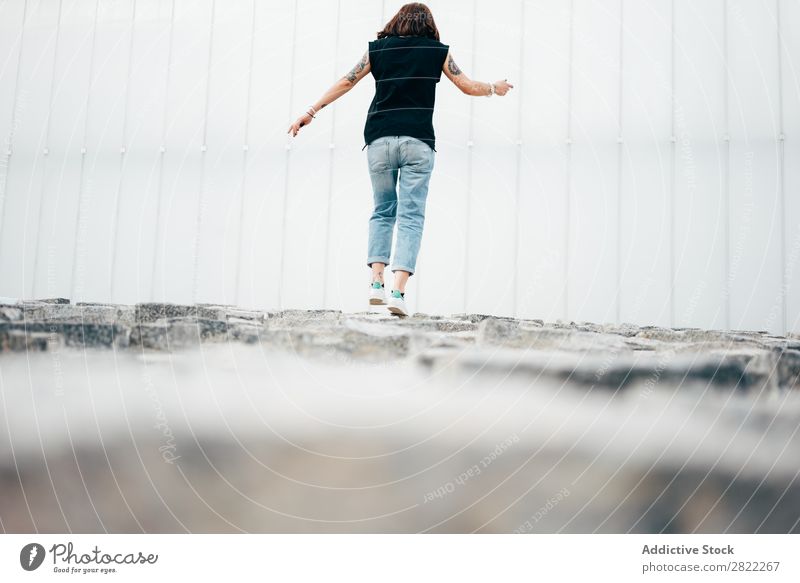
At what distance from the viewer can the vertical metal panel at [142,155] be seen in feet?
7.85

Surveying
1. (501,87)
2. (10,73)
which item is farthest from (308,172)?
(10,73)

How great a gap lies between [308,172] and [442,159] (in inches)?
16.7

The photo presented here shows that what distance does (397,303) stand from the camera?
6.35ft

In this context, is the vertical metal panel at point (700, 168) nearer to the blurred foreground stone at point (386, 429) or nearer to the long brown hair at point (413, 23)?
the blurred foreground stone at point (386, 429)

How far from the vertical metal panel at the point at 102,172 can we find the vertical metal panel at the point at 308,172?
1.82 feet

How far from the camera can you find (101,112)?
246cm

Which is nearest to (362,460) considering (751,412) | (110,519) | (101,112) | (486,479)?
(486,479)

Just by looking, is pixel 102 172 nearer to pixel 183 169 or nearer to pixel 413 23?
pixel 183 169

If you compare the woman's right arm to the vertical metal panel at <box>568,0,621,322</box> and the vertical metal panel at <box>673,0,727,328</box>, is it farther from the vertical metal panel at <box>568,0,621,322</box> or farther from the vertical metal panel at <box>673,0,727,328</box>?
the vertical metal panel at <box>673,0,727,328</box>

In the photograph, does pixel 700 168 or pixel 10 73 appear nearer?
pixel 700 168

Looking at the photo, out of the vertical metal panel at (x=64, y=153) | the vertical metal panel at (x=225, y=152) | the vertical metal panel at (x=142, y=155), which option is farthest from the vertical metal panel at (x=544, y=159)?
the vertical metal panel at (x=64, y=153)

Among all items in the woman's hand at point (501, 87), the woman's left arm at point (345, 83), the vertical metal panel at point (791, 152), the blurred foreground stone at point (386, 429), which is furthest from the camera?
the vertical metal panel at point (791, 152)

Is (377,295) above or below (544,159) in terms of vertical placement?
below

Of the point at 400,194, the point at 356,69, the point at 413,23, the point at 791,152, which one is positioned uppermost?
the point at 413,23
